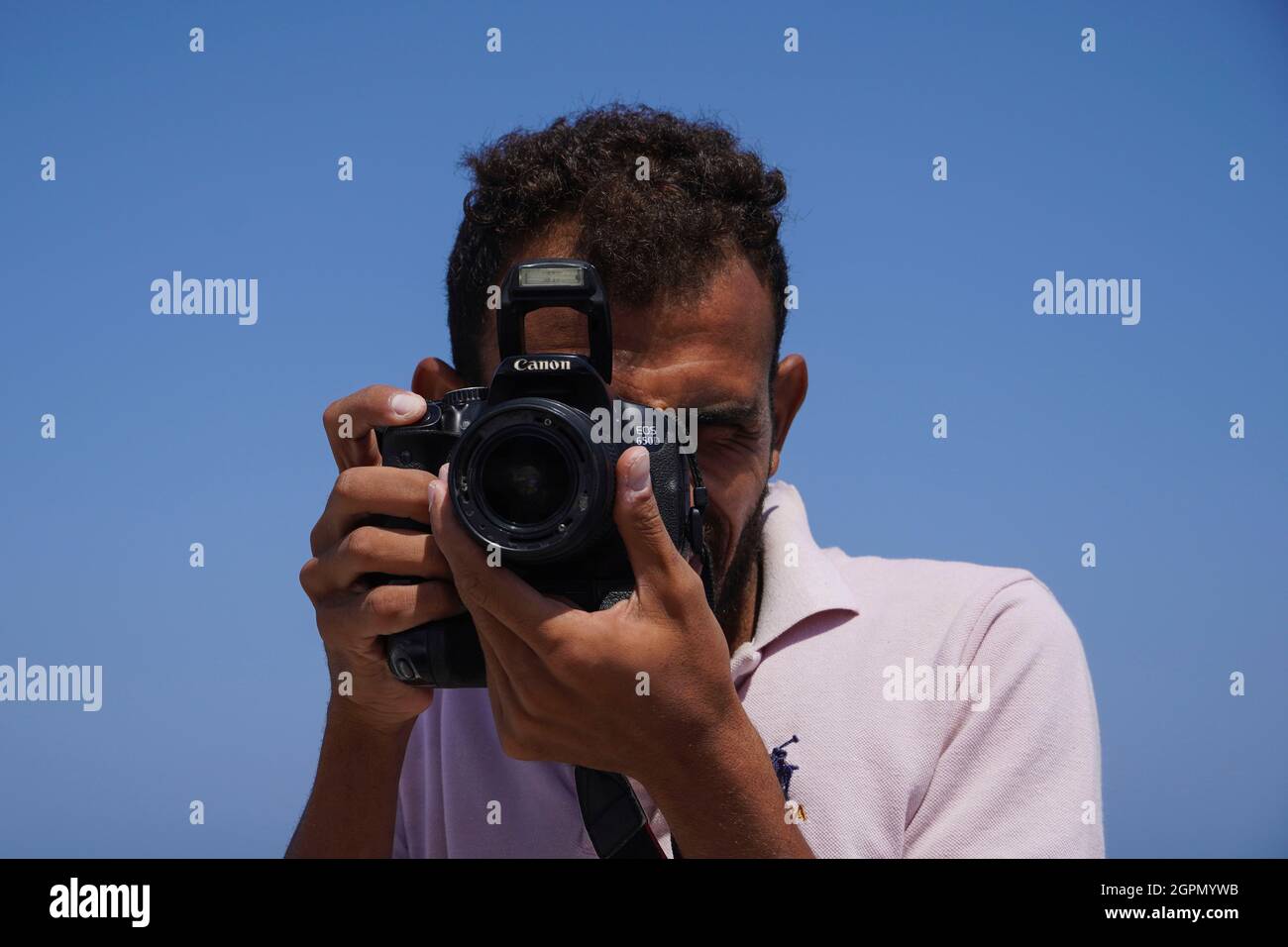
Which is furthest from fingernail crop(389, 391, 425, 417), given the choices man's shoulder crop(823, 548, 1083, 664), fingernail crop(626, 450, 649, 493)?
man's shoulder crop(823, 548, 1083, 664)

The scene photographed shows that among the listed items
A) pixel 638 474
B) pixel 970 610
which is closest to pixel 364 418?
pixel 638 474

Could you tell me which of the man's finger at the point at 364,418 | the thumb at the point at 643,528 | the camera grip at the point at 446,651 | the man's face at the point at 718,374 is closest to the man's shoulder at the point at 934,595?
the man's face at the point at 718,374

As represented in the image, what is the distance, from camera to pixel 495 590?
2.07 meters

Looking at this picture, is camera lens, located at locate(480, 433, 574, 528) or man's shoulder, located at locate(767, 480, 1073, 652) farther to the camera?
man's shoulder, located at locate(767, 480, 1073, 652)

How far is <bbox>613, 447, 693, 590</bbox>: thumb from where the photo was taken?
80.8 inches

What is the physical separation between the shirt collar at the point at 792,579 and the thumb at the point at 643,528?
0.67 meters

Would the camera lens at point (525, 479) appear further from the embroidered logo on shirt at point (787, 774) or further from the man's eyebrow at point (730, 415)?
the embroidered logo on shirt at point (787, 774)

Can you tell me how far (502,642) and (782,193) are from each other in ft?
5.49

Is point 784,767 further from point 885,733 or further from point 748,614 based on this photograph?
point 748,614

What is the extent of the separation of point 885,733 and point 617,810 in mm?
619

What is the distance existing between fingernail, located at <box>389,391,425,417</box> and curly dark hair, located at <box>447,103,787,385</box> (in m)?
0.44

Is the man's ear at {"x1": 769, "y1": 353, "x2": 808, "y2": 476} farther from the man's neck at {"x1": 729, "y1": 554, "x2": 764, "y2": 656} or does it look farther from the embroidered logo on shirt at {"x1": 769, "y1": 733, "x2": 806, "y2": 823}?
the embroidered logo on shirt at {"x1": 769, "y1": 733, "x2": 806, "y2": 823}
